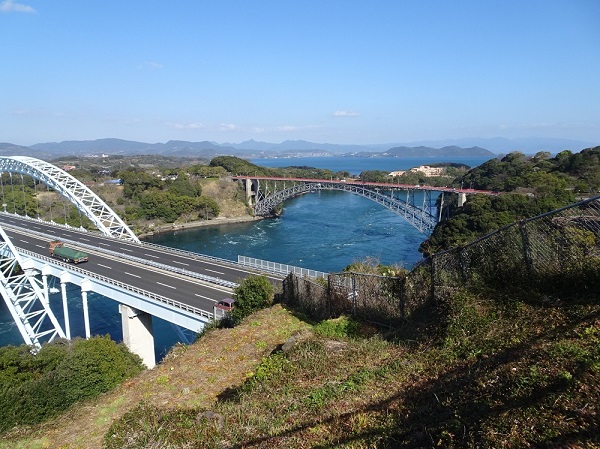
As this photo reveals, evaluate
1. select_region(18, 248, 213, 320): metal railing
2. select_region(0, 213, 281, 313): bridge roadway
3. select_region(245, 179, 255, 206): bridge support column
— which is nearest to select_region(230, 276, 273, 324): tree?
select_region(18, 248, 213, 320): metal railing

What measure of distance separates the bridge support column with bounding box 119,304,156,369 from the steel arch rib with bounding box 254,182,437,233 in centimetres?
2574

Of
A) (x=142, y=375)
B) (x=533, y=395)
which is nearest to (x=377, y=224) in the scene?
(x=142, y=375)

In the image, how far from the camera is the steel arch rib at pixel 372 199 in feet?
123

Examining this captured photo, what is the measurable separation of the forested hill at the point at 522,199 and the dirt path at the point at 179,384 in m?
18.6

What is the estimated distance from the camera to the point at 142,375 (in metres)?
7.12

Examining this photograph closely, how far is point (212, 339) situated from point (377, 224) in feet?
133

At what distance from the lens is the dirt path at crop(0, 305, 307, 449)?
5457 mm

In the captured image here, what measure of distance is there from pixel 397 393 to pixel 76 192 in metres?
34.9

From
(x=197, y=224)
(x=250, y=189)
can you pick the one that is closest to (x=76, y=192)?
(x=197, y=224)

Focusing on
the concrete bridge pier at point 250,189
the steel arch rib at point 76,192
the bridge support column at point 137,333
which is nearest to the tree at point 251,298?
the bridge support column at point 137,333

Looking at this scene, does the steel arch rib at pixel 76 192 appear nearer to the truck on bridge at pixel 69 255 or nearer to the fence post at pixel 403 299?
the truck on bridge at pixel 69 255

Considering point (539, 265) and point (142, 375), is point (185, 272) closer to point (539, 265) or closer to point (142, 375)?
point (142, 375)

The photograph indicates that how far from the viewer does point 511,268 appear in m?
4.90

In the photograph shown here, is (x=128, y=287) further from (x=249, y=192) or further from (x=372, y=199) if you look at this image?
(x=249, y=192)
